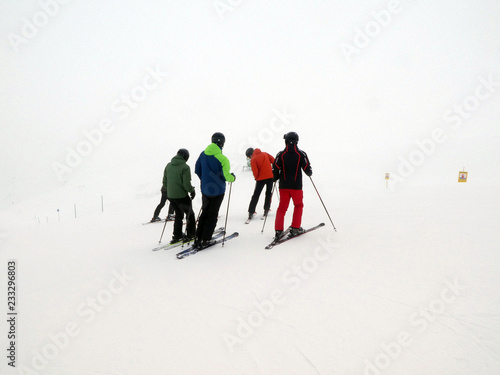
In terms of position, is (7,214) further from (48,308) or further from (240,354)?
(240,354)

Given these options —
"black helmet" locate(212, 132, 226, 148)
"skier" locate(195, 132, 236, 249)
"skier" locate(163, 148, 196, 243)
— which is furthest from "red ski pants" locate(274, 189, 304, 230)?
"skier" locate(163, 148, 196, 243)

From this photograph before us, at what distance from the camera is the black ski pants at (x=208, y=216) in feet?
17.5

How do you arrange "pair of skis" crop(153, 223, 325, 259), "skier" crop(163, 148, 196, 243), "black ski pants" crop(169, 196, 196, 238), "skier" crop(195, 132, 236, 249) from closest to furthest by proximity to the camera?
"pair of skis" crop(153, 223, 325, 259) → "skier" crop(195, 132, 236, 249) → "skier" crop(163, 148, 196, 243) → "black ski pants" crop(169, 196, 196, 238)

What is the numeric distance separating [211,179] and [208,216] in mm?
790

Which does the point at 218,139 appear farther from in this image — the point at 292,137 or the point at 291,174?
the point at 291,174

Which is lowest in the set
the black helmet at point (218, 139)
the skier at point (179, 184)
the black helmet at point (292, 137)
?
the skier at point (179, 184)

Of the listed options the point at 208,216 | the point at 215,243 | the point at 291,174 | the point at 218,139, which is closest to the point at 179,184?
the point at 208,216

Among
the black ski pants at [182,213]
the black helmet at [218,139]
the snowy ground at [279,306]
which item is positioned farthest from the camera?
the black ski pants at [182,213]

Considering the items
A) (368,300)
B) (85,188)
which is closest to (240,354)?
(368,300)

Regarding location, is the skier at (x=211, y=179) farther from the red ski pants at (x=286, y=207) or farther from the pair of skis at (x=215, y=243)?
the red ski pants at (x=286, y=207)

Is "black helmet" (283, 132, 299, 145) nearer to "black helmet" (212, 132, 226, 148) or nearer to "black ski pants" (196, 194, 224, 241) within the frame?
"black helmet" (212, 132, 226, 148)

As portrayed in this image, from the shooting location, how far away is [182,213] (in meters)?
5.95

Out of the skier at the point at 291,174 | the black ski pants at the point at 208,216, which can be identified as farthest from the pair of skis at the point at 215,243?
the black ski pants at the point at 208,216

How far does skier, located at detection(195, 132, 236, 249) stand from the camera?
5.27m
